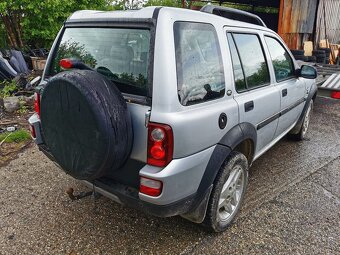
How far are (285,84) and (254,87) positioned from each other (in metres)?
0.94

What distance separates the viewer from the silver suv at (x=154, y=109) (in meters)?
2.03

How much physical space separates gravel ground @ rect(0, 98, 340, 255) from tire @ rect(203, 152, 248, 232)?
0.42 ft

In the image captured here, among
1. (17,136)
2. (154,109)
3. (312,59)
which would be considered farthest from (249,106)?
(312,59)

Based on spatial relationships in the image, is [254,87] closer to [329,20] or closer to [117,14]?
[117,14]

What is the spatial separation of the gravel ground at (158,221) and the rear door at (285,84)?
71 cm

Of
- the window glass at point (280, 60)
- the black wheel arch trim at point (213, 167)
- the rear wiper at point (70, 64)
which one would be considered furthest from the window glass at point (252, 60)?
the rear wiper at point (70, 64)

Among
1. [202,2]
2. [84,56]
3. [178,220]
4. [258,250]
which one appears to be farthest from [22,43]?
[258,250]

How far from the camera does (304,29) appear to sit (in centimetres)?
1114

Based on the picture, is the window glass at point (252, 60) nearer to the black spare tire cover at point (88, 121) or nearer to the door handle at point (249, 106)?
the door handle at point (249, 106)

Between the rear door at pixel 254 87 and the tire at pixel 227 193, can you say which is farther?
the rear door at pixel 254 87

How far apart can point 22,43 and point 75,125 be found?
31.1ft

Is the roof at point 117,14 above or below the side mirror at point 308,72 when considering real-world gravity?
above

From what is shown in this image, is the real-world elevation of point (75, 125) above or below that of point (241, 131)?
above

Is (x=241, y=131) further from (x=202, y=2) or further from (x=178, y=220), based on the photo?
(x=202, y=2)
